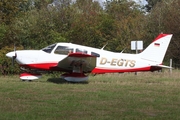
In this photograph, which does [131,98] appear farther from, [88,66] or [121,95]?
[88,66]

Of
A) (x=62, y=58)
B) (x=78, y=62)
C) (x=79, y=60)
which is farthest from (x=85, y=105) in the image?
(x=62, y=58)

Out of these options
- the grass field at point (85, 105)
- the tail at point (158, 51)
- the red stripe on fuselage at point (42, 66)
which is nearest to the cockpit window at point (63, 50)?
the red stripe on fuselage at point (42, 66)

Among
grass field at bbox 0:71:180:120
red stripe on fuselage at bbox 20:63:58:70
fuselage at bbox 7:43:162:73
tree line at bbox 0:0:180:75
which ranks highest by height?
tree line at bbox 0:0:180:75

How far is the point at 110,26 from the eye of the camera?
38.8m

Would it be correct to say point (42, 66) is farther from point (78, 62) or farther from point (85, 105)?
point (85, 105)

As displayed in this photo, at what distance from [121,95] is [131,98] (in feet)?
2.10

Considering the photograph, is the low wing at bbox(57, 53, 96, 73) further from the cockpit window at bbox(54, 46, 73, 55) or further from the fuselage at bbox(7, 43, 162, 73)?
the cockpit window at bbox(54, 46, 73, 55)

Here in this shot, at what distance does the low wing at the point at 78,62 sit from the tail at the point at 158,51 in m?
2.72

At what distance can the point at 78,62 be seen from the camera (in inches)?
615

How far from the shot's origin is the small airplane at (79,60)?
15781 mm

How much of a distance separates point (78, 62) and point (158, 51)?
3935 millimetres

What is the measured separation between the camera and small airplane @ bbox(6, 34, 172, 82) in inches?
621

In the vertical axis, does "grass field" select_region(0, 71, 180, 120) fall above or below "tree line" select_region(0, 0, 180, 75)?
below

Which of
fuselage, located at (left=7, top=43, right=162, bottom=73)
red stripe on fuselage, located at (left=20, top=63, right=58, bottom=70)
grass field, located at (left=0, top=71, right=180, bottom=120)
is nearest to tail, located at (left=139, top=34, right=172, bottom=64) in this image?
fuselage, located at (left=7, top=43, right=162, bottom=73)
